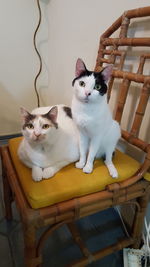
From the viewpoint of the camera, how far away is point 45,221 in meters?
0.58

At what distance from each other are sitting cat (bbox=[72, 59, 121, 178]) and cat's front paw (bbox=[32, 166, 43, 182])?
0.14 metres

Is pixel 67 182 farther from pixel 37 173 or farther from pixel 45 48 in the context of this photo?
pixel 45 48

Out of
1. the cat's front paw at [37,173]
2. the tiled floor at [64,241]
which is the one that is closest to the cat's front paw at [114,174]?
the cat's front paw at [37,173]

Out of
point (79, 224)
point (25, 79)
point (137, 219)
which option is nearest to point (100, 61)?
point (137, 219)

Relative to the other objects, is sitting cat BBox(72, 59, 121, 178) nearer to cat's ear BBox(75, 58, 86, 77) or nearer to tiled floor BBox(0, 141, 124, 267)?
cat's ear BBox(75, 58, 86, 77)

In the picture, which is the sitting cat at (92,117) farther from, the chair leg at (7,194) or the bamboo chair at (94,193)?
the chair leg at (7,194)

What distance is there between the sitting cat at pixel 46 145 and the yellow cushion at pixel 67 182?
2cm

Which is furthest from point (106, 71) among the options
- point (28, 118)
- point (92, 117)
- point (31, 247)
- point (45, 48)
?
point (45, 48)

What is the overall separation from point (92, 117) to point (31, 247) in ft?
1.43

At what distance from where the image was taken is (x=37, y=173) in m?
0.64

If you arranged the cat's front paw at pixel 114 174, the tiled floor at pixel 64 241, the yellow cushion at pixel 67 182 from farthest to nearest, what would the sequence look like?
the tiled floor at pixel 64 241, the cat's front paw at pixel 114 174, the yellow cushion at pixel 67 182

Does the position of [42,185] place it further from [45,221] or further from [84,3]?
[84,3]

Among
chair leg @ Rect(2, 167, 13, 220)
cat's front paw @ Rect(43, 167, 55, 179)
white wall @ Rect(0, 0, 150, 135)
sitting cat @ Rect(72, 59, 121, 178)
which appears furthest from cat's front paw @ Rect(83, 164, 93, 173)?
white wall @ Rect(0, 0, 150, 135)

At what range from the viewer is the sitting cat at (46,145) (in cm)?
62
